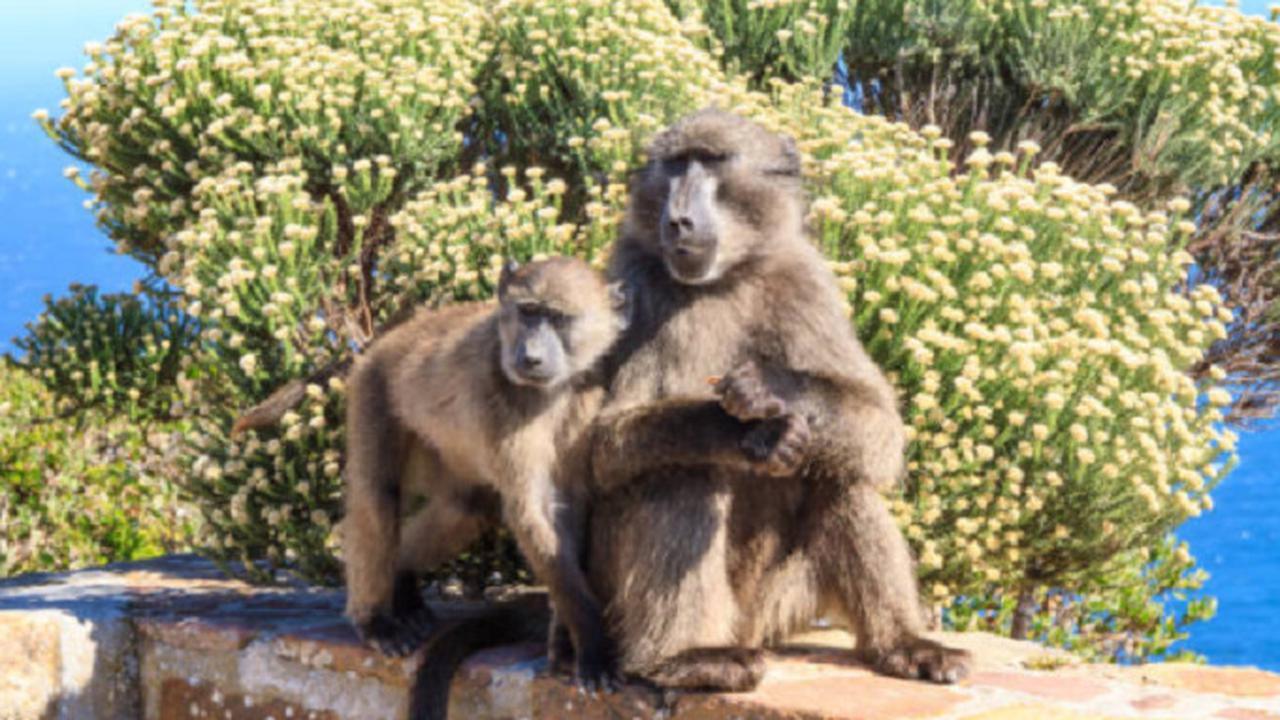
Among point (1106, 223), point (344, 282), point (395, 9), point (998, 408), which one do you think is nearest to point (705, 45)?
point (395, 9)

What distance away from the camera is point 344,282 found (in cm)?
696

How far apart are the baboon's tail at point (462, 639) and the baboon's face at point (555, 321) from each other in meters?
0.94

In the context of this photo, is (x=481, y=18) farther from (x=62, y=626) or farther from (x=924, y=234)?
(x=62, y=626)

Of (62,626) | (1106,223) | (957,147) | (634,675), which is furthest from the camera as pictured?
(957,147)

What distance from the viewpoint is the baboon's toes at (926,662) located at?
161 inches

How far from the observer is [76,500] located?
8805 millimetres

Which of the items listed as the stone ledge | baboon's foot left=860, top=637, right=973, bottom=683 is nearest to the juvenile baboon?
the stone ledge

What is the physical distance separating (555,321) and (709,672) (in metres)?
0.99

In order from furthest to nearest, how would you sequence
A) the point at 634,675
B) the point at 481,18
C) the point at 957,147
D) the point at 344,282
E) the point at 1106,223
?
1. the point at 957,147
2. the point at 481,18
3. the point at 344,282
4. the point at 1106,223
5. the point at 634,675

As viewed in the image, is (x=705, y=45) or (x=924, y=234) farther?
(x=705, y=45)

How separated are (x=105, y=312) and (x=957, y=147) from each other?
5.65 m

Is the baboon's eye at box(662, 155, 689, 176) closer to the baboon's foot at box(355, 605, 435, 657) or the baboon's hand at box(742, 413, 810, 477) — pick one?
the baboon's hand at box(742, 413, 810, 477)

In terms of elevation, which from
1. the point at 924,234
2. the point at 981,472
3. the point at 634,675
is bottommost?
the point at 634,675

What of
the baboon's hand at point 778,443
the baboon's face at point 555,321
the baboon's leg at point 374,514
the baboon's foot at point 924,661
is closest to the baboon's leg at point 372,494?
the baboon's leg at point 374,514
